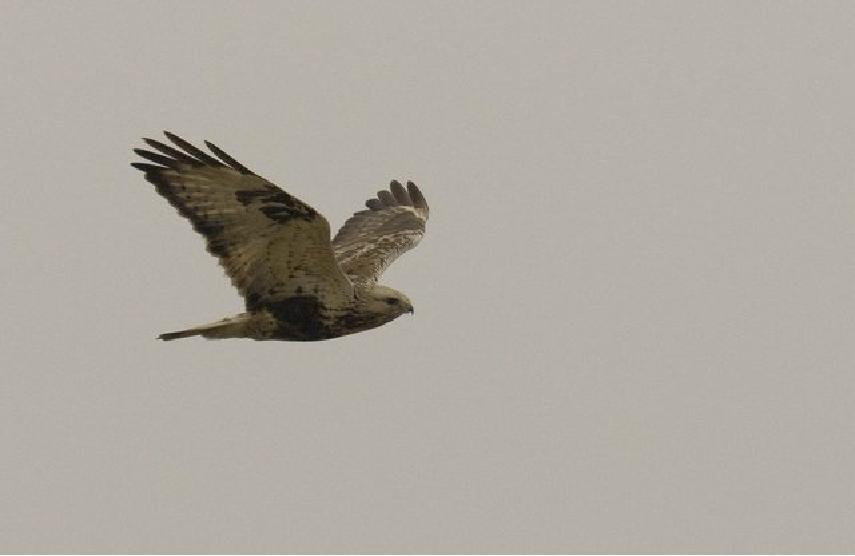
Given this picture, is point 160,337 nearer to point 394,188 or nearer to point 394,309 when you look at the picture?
point 394,309

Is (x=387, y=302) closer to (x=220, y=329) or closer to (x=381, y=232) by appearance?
(x=220, y=329)

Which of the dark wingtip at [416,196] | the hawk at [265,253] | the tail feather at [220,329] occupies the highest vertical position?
the dark wingtip at [416,196]

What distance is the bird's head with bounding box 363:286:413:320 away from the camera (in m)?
13.9

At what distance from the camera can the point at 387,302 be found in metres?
13.9

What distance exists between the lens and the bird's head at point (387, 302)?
45.5 ft

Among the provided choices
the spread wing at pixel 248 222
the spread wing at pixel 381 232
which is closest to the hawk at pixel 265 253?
the spread wing at pixel 248 222

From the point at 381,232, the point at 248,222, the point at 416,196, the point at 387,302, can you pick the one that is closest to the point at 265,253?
the point at 248,222

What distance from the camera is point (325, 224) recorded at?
1237 cm

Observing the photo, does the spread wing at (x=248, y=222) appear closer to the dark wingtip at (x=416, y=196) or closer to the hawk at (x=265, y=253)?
the hawk at (x=265, y=253)

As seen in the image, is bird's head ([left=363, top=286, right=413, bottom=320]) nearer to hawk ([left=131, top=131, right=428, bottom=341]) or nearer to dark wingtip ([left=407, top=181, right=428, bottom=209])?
hawk ([left=131, top=131, right=428, bottom=341])

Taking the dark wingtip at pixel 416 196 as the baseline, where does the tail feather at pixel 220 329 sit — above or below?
below

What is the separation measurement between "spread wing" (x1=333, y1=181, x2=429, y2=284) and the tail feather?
1785 mm

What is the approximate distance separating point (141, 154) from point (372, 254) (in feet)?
15.2

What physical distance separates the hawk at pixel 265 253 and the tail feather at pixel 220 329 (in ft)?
0.04
